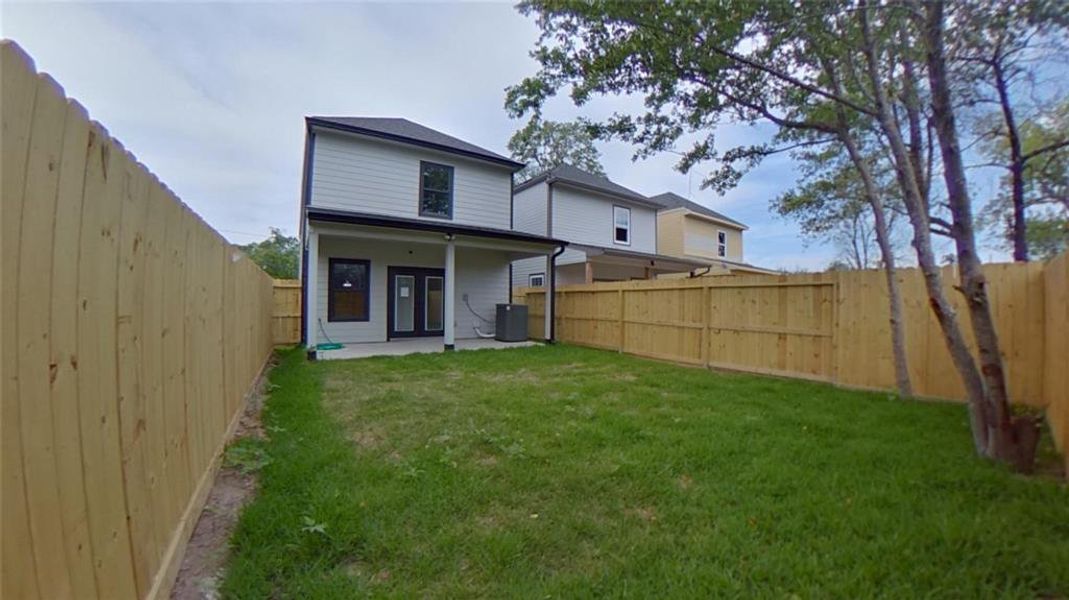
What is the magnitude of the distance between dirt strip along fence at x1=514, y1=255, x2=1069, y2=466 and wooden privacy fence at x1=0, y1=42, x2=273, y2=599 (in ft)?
17.1

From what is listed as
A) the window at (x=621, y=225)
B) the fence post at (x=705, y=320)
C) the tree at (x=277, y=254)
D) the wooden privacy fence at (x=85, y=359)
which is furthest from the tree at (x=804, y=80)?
the tree at (x=277, y=254)

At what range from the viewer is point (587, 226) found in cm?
1534

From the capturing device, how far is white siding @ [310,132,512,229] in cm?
1059

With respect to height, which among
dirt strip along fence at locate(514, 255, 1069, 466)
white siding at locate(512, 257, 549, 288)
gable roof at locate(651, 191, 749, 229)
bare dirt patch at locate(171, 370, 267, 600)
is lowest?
bare dirt patch at locate(171, 370, 267, 600)

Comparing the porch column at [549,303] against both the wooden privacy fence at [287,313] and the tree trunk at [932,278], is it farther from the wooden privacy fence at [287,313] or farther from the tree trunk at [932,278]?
the tree trunk at [932,278]

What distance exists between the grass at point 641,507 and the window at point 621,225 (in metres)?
11.8

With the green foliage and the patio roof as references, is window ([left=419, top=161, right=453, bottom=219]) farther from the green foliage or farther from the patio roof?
the green foliage

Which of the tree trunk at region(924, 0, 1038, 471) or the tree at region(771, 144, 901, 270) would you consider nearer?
the tree trunk at region(924, 0, 1038, 471)

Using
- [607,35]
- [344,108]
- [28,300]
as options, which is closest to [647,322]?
[607,35]

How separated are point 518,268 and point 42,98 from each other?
14.8 meters

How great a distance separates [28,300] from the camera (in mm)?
1044

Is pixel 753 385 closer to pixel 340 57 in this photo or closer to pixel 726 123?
pixel 726 123

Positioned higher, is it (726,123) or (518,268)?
(726,123)

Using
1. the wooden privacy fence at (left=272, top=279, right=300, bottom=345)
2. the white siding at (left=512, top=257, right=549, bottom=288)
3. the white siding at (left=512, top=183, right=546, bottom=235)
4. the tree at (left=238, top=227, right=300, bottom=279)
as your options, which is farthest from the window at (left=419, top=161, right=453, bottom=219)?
the tree at (left=238, top=227, right=300, bottom=279)
